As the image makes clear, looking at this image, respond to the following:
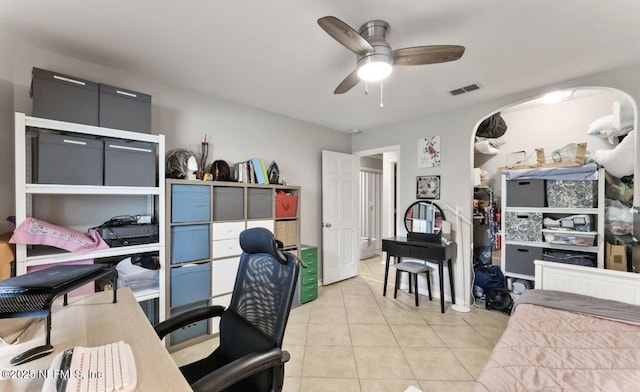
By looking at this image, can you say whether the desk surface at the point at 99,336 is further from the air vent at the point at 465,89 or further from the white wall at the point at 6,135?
the air vent at the point at 465,89

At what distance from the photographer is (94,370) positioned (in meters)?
0.78

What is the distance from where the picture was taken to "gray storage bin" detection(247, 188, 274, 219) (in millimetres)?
2846

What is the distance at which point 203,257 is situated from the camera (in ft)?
8.08

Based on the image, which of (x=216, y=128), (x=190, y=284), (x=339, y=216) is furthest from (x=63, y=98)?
(x=339, y=216)

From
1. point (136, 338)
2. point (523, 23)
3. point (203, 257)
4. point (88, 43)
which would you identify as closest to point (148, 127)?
point (88, 43)

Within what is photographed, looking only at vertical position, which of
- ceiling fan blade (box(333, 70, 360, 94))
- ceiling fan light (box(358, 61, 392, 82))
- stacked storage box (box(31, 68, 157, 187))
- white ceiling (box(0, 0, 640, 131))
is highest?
white ceiling (box(0, 0, 640, 131))

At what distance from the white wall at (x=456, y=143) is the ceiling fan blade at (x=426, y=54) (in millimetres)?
1724

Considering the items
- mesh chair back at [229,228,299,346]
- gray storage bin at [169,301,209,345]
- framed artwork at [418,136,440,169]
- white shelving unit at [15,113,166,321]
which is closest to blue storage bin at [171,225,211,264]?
white shelving unit at [15,113,166,321]

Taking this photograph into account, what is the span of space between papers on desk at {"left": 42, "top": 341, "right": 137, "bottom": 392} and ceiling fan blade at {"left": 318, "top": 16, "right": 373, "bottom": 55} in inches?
62.0

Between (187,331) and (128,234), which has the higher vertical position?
(128,234)

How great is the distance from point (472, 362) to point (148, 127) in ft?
10.4

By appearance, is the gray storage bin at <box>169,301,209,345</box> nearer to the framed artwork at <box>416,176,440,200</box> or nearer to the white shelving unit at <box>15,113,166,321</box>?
the white shelving unit at <box>15,113,166,321</box>

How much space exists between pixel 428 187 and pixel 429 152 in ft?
1.52

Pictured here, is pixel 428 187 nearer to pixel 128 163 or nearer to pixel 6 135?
pixel 128 163
